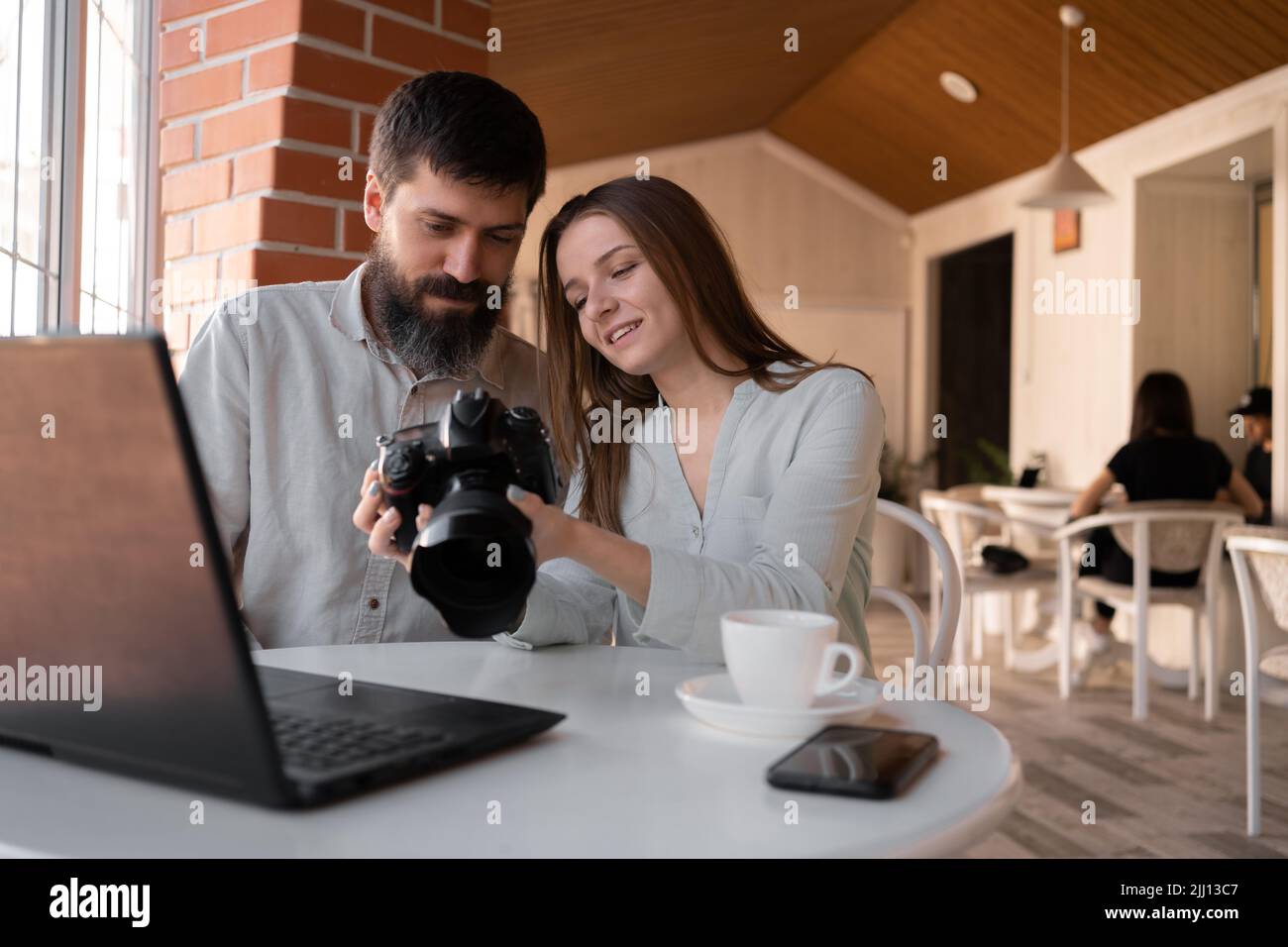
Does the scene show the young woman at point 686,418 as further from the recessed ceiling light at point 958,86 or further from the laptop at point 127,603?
the recessed ceiling light at point 958,86

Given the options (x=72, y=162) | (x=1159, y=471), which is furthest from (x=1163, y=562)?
(x=72, y=162)

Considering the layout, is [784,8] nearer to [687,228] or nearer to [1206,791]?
A: [1206,791]

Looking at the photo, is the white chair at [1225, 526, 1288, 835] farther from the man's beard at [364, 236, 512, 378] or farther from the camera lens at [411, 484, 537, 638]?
the camera lens at [411, 484, 537, 638]

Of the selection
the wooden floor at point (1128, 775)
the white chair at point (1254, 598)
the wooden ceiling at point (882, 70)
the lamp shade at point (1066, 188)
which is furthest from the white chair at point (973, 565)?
the wooden ceiling at point (882, 70)

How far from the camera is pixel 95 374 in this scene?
1.71 feet

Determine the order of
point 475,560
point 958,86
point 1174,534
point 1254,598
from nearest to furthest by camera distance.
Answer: point 475,560, point 1254,598, point 1174,534, point 958,86

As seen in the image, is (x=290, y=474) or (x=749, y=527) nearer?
(x=749, y=527)

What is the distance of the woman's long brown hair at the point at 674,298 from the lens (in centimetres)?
151

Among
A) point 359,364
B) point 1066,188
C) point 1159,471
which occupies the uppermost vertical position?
point 1066,188

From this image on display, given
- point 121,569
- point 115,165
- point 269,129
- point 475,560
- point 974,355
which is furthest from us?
point 974,355

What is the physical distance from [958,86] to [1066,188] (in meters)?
1.74

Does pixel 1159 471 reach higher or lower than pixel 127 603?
higher

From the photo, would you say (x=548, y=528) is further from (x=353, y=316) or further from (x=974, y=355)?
(x=974, y=355)

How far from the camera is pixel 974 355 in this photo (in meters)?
8.10
